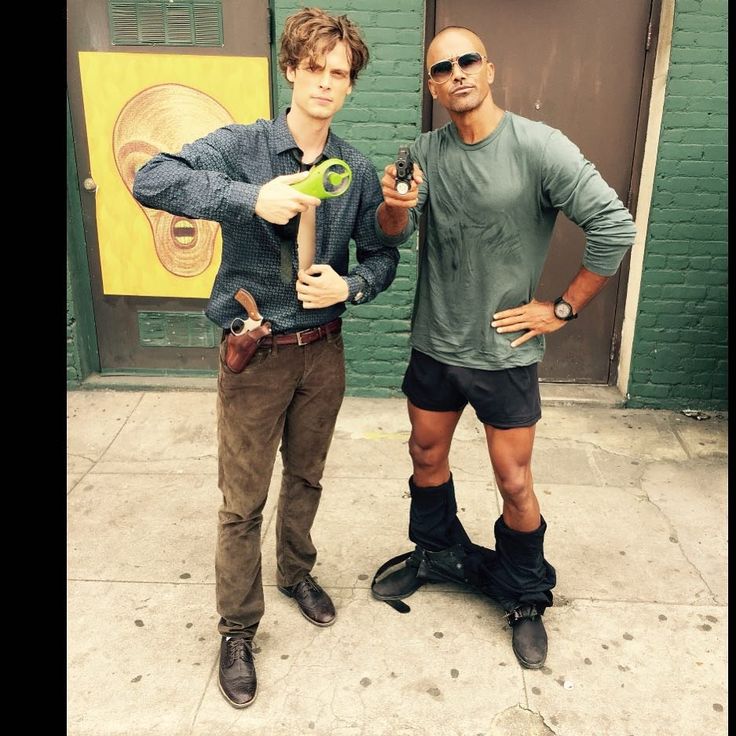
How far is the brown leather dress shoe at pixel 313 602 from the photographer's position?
116 inches

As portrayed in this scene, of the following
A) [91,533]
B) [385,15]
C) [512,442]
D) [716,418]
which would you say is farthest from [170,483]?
[716,418]

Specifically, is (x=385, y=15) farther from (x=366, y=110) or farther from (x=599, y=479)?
(x=599, y=479)

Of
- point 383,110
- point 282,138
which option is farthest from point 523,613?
point 383,110

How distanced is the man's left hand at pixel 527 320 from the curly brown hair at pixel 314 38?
3.44 ft

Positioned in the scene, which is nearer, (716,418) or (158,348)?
(716,418)

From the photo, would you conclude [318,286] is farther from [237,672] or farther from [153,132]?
[153,132]

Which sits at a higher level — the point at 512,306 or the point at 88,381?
the point at 512,306

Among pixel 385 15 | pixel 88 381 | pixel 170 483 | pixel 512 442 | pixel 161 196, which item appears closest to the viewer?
pixel 161 196

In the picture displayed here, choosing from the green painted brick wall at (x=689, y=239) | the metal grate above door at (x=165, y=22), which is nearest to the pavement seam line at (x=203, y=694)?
the green painted brick wall at (x=689, y=239)

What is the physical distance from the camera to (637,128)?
4.84 m

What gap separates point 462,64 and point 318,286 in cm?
96

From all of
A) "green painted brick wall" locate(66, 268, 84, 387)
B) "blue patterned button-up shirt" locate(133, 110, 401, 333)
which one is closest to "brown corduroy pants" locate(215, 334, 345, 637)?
"blue patterned button-up shirt" locate(133, 110, 401, 333)

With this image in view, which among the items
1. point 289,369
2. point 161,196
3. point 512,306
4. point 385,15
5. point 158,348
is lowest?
point 158,348

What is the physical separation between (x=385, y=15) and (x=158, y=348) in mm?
2928
